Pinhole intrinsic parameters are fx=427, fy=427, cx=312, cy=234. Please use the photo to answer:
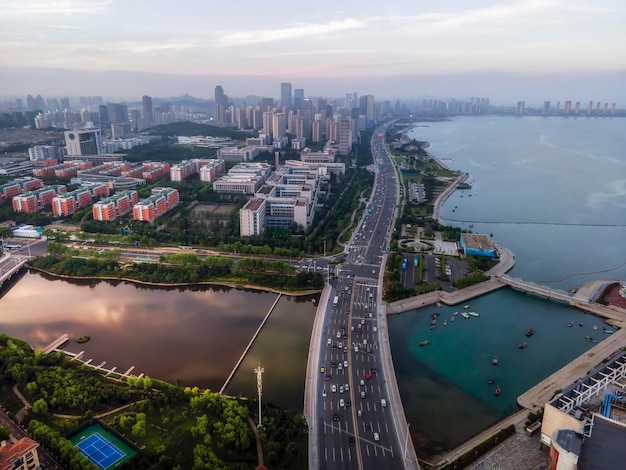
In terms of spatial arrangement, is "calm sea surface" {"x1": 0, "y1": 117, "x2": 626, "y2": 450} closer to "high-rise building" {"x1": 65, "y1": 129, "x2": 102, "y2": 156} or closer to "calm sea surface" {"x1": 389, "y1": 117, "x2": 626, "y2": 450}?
"calm sea surface" {"x1": 389, "y1": 117, "x2": 626, "y2": 450}

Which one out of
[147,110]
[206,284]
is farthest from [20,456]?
[147,110]

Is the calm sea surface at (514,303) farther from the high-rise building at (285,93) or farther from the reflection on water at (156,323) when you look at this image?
the high-rise building at (285,93)

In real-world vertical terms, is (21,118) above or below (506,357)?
above

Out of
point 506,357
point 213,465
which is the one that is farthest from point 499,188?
point 213,465

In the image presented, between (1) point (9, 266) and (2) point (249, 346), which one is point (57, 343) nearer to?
(2) point (249, 346)

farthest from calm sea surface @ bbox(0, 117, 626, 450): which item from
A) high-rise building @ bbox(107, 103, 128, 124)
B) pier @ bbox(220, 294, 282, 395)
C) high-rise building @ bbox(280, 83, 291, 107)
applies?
high-rise building @ bbox(280, 83, 291, 107)

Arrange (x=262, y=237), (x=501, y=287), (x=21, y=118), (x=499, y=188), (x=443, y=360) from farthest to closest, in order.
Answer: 1. (x=21, y=118)
2. (x=499, y=188)
3. (x=262, y=237)
4. (x=501, y=287)
5. (x=443, y=360)

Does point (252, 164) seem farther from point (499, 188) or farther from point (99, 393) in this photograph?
point (99, 393)

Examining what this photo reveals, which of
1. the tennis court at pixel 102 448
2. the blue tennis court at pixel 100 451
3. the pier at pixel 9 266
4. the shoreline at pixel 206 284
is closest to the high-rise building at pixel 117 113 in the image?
the pier at pixel 9 266
